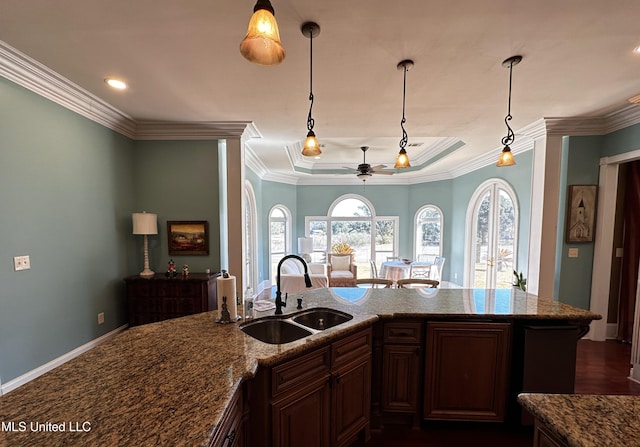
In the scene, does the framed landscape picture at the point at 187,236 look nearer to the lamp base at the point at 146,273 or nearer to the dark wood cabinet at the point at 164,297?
the lamp base at the point at 146,273

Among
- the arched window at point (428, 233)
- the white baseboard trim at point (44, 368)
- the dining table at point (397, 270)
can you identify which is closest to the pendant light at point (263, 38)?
the white baseboard trim at point (44, 368)

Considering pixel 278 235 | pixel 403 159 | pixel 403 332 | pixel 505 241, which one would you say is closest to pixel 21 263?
pixel 403 332

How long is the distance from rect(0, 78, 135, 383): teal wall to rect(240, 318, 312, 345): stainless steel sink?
2071mm

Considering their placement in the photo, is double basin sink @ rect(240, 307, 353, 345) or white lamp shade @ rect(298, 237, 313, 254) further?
white lamp shade @ rect(298, 237, 313, 254)

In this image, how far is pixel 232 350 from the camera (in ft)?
4.32

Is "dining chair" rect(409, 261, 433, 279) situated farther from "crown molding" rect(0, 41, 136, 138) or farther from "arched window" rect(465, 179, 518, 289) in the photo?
"crown molding" rect(0, 41, 136, 138)

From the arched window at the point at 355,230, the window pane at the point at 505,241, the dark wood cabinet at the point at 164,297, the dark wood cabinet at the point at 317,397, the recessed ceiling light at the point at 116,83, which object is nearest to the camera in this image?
the dark wood cabinet at the point at 317,397

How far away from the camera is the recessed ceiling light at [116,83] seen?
238cm

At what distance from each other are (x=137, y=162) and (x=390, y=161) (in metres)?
5.37

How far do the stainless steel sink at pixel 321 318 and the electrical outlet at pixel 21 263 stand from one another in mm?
2343

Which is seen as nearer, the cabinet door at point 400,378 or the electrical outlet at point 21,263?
the cabinet door at point 400,378

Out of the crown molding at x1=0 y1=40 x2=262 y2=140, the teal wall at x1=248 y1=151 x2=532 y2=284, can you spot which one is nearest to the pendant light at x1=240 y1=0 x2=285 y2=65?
the crown molding at x1=0 y1=40 x2=262 y2=140

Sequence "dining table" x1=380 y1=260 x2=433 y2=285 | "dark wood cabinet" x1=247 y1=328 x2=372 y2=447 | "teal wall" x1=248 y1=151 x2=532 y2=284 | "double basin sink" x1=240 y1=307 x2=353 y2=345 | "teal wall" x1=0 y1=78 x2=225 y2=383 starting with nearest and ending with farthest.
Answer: "dark wood cabinet" x1=247 y1=328 x2=372 y2=447 → "double basin sink" x1=240 y1=307 x2=353 y2=345 → "teal wall" x1=0 y1=78 x2=225 y2=383 → "teal wall" x1=248 y1=151 x2=532 y2=284 → "dining table" x1=380 y1=260 x2=433 y2=285

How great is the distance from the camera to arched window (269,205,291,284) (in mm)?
6657
